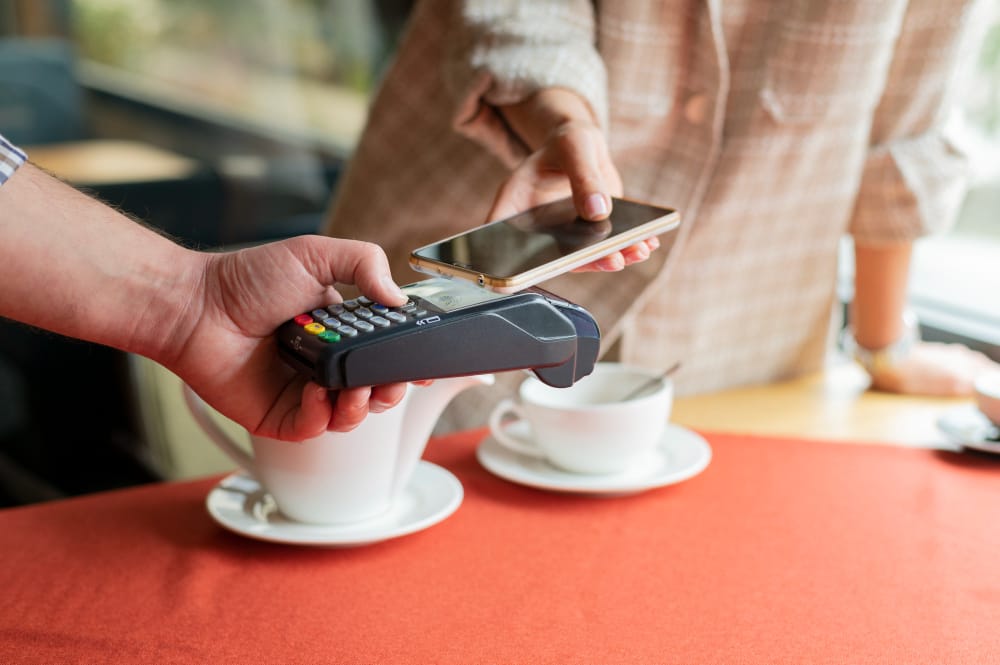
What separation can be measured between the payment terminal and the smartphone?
0.5 inches

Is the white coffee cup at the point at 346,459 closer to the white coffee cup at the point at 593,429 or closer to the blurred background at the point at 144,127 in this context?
the white coffee cup at the point at 593,429

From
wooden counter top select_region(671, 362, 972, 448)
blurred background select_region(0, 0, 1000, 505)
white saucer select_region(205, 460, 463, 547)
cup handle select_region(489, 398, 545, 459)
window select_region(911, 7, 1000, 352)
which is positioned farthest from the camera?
blurred background select_region(0, 0, 1000, 505)

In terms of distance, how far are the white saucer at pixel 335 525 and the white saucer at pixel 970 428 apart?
1.43 feet

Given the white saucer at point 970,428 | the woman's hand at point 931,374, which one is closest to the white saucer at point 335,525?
the white saucer at point 970,428

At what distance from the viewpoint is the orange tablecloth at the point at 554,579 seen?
57 cm

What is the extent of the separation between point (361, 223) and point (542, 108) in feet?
1.21

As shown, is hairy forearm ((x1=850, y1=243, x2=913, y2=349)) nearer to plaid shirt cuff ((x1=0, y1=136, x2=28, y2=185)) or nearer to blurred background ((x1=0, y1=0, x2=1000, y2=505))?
plaid shirt cuff ((x1=0, y1=136, x2=28, y2=185))

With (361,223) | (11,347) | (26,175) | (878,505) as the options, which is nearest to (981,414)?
(878,505)

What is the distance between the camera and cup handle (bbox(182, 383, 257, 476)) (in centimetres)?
72

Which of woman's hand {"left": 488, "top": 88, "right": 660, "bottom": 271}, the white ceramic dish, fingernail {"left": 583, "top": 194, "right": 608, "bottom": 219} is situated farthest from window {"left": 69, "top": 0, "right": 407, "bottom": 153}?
the white ceramic dish

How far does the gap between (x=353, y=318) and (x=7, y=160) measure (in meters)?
0.22

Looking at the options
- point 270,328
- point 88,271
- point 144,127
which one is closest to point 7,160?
point 88,271

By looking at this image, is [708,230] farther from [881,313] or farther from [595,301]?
[881,313]

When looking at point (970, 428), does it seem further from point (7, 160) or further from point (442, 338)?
point (7, 160)
